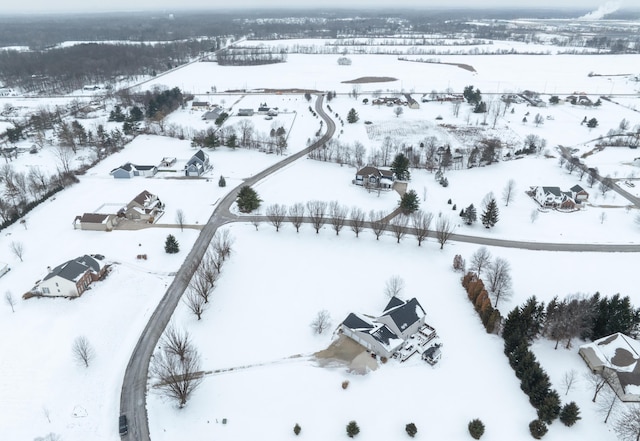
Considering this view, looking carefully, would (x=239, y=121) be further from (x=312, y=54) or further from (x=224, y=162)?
(x=312, y=54)

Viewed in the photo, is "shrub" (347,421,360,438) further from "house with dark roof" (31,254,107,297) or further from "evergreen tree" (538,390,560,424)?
"house with dark roof" (31,254,107,297)

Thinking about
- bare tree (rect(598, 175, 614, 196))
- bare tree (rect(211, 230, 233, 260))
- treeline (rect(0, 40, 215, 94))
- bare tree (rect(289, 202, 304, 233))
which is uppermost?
treeline (rect(0, 40, 215, 94))

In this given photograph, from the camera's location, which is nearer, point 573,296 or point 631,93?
point 573,296

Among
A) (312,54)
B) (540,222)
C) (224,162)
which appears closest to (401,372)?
(540,222)

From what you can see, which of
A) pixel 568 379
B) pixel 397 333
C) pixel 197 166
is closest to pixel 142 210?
pixel 197 166

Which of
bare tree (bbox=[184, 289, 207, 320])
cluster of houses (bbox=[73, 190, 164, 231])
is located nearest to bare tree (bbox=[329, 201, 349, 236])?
bare tree (bbox=[184, 289, 207, 320])

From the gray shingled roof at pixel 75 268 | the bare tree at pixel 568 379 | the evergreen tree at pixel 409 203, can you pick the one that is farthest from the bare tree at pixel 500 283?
the gray shingled roof at pixel 75 268
